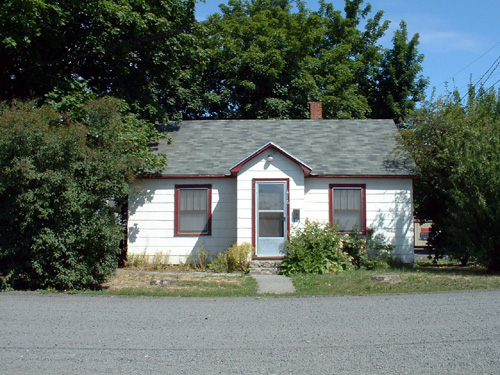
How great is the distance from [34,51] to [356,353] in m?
13.8

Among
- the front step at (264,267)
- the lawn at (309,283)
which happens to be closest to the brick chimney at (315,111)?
the front step at (264,267)

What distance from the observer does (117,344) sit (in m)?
6.76

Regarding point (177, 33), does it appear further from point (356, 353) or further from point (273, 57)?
point (356, 353)

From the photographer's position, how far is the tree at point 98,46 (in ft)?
47.6

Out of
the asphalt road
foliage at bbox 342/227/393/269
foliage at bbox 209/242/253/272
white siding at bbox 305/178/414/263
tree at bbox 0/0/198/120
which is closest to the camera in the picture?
the asphalt road

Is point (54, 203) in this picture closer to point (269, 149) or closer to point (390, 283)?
point (269, 149)

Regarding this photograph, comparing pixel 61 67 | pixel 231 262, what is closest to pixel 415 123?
pixel 231 262

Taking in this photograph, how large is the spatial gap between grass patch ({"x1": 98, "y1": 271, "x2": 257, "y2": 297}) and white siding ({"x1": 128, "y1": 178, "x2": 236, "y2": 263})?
1.62 m

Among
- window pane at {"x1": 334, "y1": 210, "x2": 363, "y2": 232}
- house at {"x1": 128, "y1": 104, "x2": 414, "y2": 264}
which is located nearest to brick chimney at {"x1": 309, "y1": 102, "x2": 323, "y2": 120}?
house at {"x1": 128, "y1": 104, "x2": 414, "y2": 264}

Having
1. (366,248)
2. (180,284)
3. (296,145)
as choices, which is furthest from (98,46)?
(366,248)

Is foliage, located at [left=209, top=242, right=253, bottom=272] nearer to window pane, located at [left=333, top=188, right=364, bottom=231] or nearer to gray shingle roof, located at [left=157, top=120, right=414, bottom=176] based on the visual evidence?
gray shingle roof, located at [left=157, top=120, right=414, bottom=176]

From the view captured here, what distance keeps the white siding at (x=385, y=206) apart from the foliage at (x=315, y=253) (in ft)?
4.32

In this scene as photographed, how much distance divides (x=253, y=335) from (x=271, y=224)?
8.20m

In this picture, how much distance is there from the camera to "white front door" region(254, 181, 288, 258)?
1523cm
